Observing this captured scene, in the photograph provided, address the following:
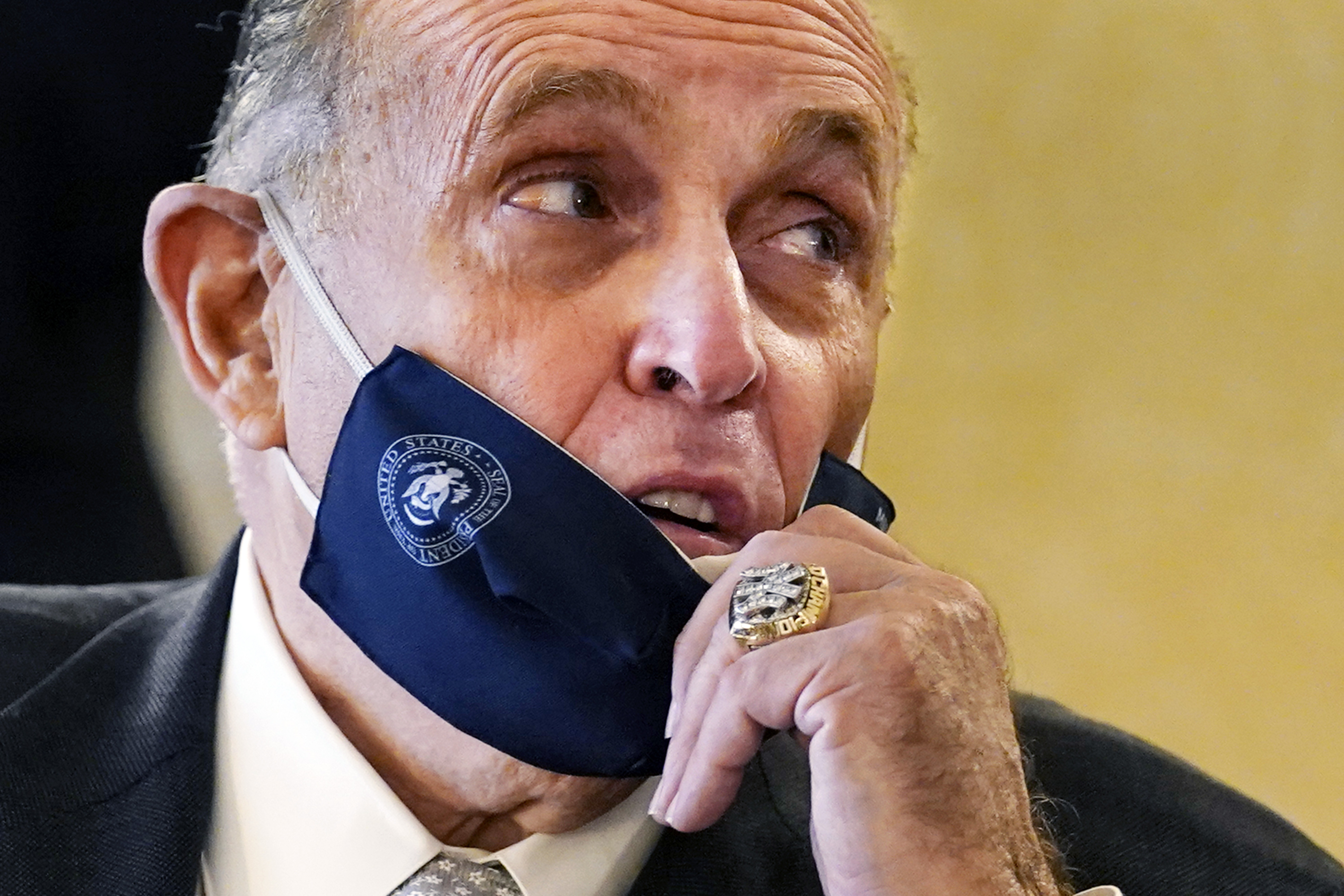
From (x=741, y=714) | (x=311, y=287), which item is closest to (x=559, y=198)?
(x=311, y=287)

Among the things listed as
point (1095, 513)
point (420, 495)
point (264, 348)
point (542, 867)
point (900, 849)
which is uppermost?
point (1095, 513)

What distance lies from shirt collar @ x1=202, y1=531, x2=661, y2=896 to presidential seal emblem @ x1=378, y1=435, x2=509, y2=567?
32cm

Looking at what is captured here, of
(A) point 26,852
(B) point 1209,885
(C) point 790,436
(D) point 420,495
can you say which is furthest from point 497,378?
(B) point 1209,885

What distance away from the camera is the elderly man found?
4.15 feet

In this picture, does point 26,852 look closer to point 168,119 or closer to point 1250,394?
point 168,119

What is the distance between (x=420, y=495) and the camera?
133 centimetres

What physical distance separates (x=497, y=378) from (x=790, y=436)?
0.30 m

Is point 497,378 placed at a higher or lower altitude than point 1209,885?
higher

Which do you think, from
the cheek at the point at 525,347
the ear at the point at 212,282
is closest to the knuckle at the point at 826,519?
the cheek at the point at 525,347

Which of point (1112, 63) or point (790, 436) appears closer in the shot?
point (790, 436)

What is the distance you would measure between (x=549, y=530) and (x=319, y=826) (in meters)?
0.46

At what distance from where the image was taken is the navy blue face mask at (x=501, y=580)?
1289mm

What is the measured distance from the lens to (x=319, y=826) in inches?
59.7

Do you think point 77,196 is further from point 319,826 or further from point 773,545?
point 773,545
